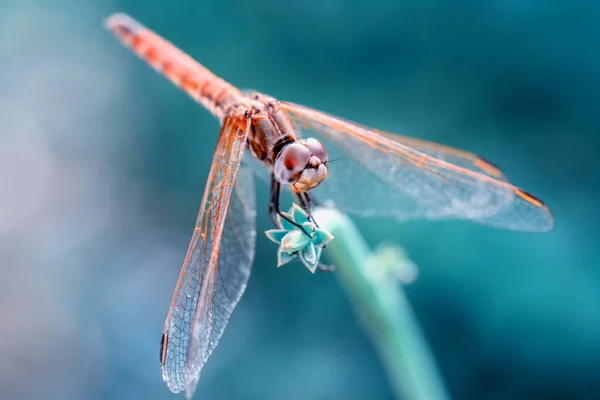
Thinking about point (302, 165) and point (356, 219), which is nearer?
point (302, 165)

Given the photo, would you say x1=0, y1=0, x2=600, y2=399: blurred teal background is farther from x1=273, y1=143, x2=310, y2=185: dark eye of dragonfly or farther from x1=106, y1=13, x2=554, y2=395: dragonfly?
x1=273, y1=143, x2=310, y2=185: dark eye of dragonfly

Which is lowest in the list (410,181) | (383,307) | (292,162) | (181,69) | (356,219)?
(383,307)

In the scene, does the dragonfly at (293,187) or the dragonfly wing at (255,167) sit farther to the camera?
the dragonfly wing at (255,167)

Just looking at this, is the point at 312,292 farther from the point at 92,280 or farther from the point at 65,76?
the point at 65,76

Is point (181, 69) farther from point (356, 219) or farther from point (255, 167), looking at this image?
point (356, 219)

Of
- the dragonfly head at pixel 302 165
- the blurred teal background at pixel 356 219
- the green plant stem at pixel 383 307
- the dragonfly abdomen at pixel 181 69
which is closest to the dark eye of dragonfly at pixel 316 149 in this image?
the dragonfly head at pixel 302 165

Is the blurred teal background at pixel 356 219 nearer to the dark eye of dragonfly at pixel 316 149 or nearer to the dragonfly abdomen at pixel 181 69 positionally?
the dragonfly abdomen at pixel 181 69

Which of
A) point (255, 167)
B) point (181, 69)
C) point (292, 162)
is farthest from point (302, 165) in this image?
point (181, 69)

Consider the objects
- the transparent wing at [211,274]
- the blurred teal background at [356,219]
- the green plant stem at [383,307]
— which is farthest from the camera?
the blurred teal background at [356,219]
